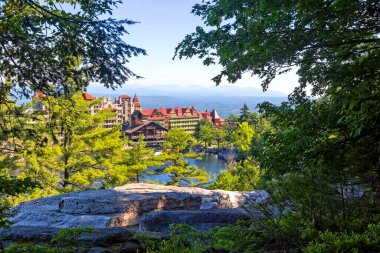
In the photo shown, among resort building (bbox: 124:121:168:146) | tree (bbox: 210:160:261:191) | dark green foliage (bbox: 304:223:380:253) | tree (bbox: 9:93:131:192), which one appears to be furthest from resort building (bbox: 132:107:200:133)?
dark green foliage (bbox: 304:223:380:253)

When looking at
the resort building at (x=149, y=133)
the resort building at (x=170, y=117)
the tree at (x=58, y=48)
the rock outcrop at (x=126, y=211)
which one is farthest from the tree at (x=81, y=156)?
the resort building at (x=170, y=117)

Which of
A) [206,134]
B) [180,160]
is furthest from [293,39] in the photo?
[206,134]

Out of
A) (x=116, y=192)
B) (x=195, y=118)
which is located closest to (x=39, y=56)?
(x=116, y=192)

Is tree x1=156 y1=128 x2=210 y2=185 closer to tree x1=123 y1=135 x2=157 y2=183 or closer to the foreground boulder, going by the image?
tree x1=123 y1=135 x2=157 y2=183

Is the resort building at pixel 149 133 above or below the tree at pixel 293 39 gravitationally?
below

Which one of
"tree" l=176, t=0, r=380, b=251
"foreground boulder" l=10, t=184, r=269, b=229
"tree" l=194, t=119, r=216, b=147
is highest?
"tree" l=176, t=0, r=380, b=251

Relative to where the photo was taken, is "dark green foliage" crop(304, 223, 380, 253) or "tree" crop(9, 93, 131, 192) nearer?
"dark green foliage" crop(304, 223, 380, 253)

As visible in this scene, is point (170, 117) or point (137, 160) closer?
point (137, 160)

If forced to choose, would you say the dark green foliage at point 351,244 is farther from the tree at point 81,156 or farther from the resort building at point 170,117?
the resort building at point 170,117

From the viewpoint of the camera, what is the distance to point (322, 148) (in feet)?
16.1

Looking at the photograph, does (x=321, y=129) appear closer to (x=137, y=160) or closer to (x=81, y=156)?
(x=81, y=156)

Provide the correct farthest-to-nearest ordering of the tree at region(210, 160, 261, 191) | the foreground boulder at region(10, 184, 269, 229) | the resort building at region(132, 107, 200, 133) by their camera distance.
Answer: the resort building at region(132, 107, 200, 133) → the tree at region(210, 160, 261, 191) → the foreground boulder at region(10, 184, 269, 229)

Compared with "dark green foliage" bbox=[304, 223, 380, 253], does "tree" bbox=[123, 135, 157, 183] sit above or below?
below

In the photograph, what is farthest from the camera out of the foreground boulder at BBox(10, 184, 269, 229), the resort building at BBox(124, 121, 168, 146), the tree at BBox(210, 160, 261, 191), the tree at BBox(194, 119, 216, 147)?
the tree at BBox(194, 119, 216, 147)
